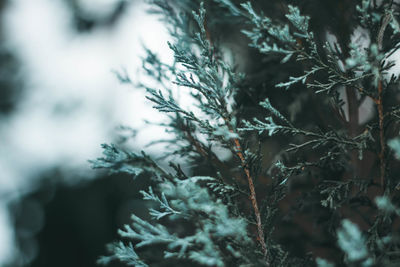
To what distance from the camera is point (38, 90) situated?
6906mm

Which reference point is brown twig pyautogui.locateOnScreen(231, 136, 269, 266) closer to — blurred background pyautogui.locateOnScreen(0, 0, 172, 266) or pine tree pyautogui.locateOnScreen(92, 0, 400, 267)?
pine tree pyautogui.locateOnScreen(92, 0, 400, 267)

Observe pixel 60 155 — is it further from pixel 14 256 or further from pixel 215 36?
pixel 215 36

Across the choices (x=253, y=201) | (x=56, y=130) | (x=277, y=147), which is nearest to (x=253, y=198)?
(x=253, y=201)

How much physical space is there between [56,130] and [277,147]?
4971 mm

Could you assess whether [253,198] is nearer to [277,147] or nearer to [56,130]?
[277,147]

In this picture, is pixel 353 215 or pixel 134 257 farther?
pixel 353 215

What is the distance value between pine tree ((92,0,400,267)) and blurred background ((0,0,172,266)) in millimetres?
3228

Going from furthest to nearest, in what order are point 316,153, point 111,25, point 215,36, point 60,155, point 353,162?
1. point 60,155
2. point 111,25
3. point 316,153
4. point 215,36
5. point 353,162

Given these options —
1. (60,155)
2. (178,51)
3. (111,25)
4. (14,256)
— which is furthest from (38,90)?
(178,51)

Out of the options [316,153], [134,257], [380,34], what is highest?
[380,34]

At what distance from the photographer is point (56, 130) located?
672cm

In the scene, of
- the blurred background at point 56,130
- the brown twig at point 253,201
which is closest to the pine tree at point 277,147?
the brown twig at point 253,201

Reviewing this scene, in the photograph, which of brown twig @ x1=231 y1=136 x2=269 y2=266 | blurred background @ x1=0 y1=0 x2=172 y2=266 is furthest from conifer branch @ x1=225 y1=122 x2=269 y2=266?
blurred background @ x1=0 y1=0 x2=172 y2=266

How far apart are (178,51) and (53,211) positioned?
242 inches
